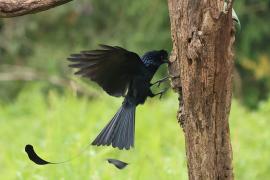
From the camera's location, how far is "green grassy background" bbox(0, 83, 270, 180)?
3443 mm

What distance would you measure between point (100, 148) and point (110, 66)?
2014 millimetres

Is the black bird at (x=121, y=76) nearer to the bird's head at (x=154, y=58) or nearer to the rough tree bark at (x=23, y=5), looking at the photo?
the bird's head at (x=154, y=58)

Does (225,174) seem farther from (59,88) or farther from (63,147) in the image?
(59,88)

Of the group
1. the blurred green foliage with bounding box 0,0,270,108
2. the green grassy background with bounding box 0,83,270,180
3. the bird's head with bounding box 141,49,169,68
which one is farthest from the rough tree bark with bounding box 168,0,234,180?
the blurred green foliage with bounding box 0,0,270,108

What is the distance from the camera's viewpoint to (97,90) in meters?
5.92

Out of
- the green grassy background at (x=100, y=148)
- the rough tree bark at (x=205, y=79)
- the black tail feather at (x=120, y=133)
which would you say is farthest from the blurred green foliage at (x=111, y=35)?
the rough tree bark at (x=205, y=79)

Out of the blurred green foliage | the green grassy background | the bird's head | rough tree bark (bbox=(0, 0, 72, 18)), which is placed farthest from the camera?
the blurred green foliage

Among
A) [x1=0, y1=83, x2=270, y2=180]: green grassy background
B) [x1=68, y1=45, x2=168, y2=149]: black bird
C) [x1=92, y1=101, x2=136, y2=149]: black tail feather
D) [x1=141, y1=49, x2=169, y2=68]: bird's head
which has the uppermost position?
[x1=0, y1=83, x2=270, y2=180]: green grassy background

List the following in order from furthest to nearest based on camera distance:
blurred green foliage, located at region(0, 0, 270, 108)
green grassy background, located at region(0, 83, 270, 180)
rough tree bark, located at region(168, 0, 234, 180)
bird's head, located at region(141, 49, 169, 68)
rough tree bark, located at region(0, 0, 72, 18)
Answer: blurred green foliage, located at region(0, 0, 270, 108) → green grassy background, located at region(0, 83, 270, 180) → bird's head, located at region(141, 49, 169, 68) → rough tree bark, located at region(0, 0, 72, 18) → rough tree bark, located at region(168, 0, 234, 180)

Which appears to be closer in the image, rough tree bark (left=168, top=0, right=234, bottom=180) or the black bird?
rough tree bark (left=168, top=0, right=234, bottom=180)

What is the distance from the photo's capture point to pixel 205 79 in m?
1.92

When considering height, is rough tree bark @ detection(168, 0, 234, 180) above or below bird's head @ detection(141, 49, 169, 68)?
below

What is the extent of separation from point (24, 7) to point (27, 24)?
640cm

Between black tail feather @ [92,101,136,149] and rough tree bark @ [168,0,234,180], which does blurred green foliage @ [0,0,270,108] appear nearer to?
black tail feather @ [92,101,136,149]
